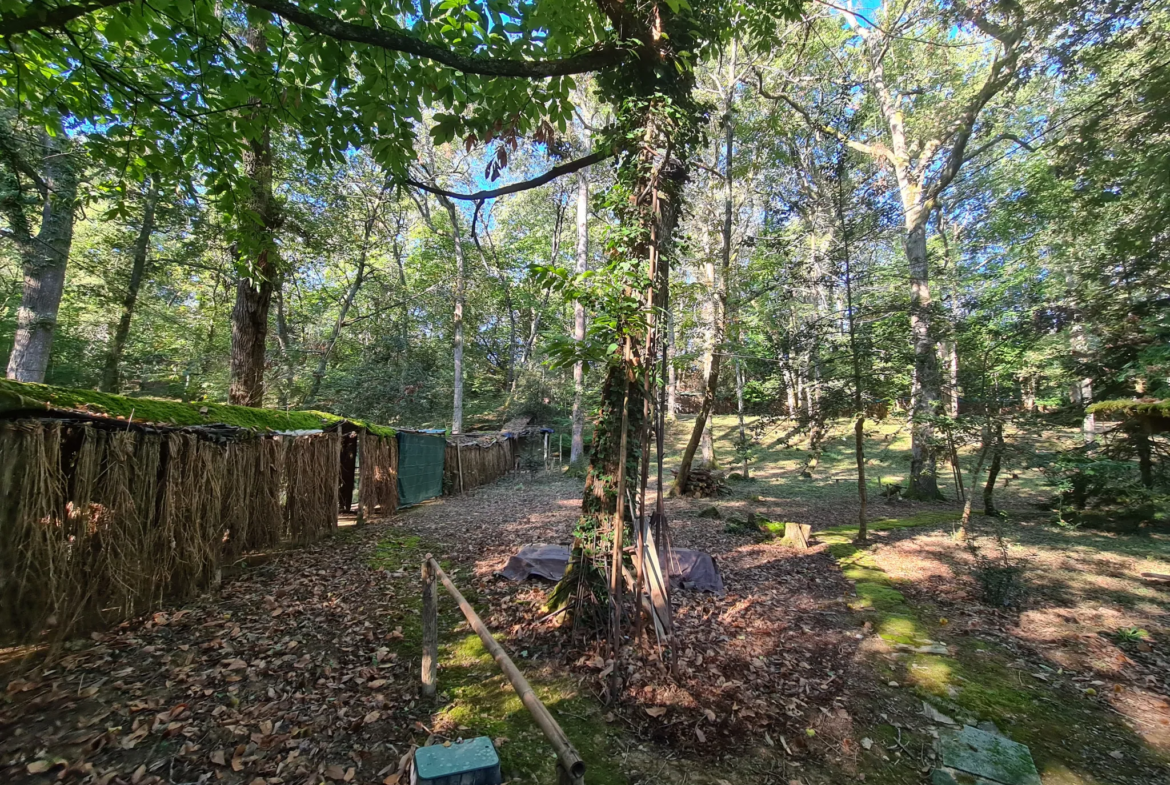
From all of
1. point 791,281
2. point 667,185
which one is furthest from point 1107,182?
point 667,185

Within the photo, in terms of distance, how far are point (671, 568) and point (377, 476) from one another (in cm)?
642

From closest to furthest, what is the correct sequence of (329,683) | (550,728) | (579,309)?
(550,728) < (329,683) < (579,309)

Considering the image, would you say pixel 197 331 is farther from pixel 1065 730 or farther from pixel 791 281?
pixel 1065 730

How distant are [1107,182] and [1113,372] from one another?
118 inches

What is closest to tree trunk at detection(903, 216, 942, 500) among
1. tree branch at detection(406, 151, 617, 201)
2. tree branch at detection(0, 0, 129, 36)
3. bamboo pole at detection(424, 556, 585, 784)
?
tree branch at detection(406, 151, 617, 201)

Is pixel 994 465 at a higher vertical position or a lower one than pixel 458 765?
higher

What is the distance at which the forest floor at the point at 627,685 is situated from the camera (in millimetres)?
2736

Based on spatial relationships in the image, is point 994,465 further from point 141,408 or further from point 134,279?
point 134,279

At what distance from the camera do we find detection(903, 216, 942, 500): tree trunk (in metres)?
8.13

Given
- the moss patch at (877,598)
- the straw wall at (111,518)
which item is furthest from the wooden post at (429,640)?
the moss patch at (877,598)

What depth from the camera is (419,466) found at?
38.2 feet

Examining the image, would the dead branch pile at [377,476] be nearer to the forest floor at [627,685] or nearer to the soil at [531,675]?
the forest floor at [627,685]

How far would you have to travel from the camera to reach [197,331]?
1579 centimetres

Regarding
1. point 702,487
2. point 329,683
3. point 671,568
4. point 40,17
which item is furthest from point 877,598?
point 40,17
